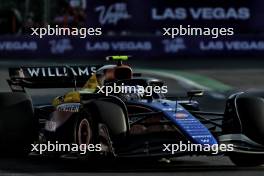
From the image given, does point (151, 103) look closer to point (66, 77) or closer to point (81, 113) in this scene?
point (81, 113)

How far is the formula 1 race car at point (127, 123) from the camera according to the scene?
9438 millimetres

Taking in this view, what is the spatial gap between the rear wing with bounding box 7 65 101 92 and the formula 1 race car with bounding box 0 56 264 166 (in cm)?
46

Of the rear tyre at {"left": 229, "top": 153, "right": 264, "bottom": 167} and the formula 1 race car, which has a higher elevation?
the formula 1 race car

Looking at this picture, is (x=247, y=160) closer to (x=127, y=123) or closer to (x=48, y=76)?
(x=127, y=123)

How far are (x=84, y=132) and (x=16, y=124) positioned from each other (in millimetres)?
1071

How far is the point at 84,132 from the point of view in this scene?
9859 mm

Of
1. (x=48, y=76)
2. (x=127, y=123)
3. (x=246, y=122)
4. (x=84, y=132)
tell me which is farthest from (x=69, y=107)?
(x=246, y=122)

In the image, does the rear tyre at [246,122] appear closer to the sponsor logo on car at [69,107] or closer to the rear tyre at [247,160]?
the rear tyre at [247,160]

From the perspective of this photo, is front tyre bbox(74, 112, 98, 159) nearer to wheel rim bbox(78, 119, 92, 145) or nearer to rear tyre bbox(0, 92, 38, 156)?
wheel rim bbox(78, 119, 92, 145)

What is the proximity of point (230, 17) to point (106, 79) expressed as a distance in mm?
20178

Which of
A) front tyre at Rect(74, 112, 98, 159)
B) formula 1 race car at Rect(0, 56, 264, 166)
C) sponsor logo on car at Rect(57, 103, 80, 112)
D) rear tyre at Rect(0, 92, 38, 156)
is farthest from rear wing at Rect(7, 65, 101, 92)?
front tyre at Rect(74, 112, 98, 159)

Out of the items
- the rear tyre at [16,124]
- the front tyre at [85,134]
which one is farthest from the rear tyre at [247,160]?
the rear tyre at [16,124]

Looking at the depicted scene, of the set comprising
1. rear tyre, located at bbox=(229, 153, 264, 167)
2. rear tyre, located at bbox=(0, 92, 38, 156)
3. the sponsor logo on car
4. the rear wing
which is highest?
the rear wing

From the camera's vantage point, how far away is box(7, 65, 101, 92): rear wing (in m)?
11.6
